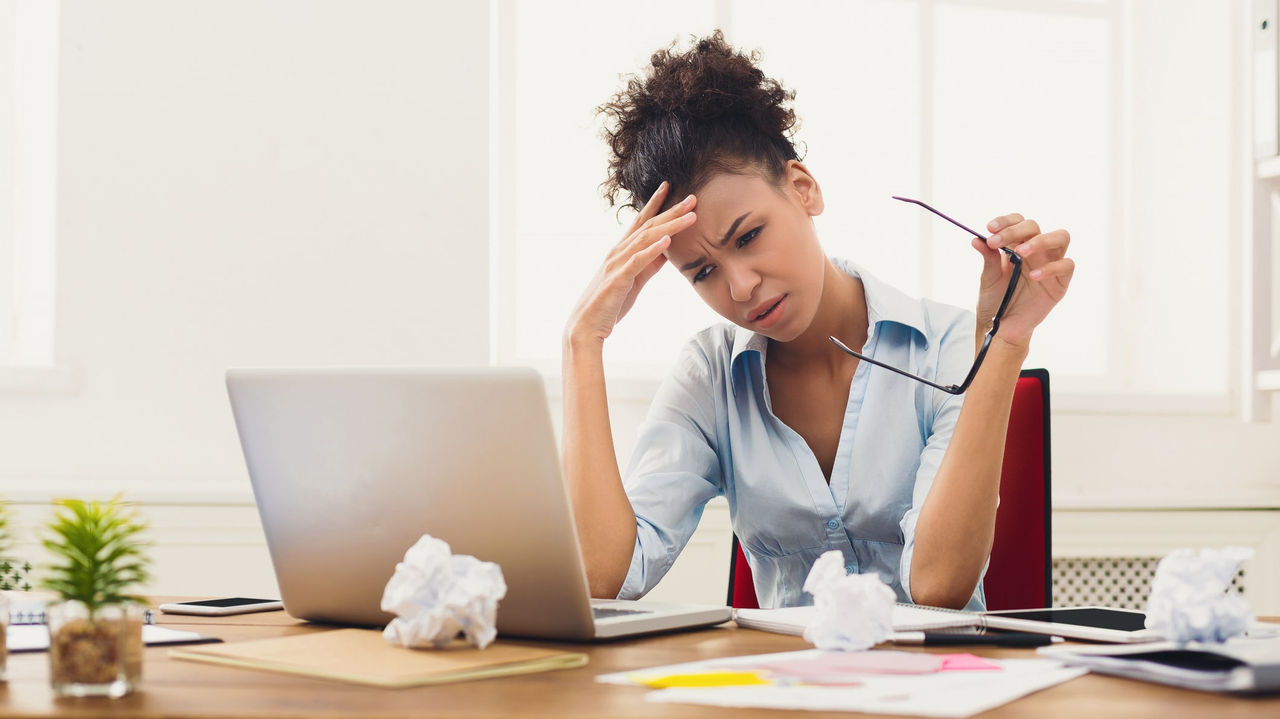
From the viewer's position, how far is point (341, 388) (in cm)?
84

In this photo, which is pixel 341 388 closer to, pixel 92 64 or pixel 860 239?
pixel 92 64

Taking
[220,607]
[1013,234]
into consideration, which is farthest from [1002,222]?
Answer: [220,607]

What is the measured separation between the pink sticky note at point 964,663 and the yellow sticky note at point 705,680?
0.13 metres

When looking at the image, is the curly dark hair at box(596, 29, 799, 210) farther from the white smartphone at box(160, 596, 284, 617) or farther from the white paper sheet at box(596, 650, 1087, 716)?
the white paper sheet at box(596, 650, 1087, 716)

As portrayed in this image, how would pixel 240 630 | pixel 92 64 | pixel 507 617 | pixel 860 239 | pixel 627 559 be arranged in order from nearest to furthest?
pixel 507 617
pixel 240 630
pixel 627 559
pixel 92 64
pixel 860 239

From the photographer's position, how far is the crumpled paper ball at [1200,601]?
27.7 inches

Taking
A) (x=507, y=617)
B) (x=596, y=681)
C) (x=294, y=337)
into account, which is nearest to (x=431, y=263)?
(x=294, y=337)

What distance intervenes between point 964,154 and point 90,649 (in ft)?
8.26

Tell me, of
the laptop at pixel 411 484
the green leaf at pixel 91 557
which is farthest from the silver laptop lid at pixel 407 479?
the green leaf at pixel 91 557

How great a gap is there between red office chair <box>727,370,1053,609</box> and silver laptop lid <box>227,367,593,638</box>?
2.45 ft

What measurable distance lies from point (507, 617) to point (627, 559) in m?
0.49

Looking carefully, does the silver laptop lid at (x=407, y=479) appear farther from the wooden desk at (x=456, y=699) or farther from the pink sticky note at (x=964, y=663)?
the pink sticky note at (x=964, y=663)

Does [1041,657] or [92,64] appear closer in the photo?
[1041,657]

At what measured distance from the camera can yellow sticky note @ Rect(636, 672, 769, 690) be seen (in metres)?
0.66
